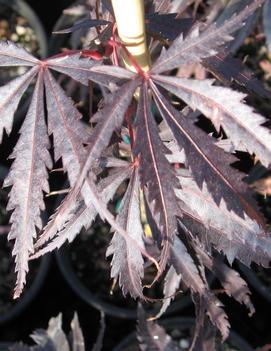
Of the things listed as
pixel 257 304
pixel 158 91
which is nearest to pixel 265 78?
pixel 257 304

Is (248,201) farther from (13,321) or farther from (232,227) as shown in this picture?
(13,321)

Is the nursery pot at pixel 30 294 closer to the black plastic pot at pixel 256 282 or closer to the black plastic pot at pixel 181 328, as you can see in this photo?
the black plastic pot at pixel 181 328

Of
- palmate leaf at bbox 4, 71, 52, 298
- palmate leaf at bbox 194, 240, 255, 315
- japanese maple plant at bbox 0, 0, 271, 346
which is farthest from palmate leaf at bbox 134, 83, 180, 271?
palmate leaf at bbox 194, 240, 255, 315

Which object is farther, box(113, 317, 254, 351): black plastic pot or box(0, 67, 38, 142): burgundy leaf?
box(113, 317, 254, 351): black plastic pot

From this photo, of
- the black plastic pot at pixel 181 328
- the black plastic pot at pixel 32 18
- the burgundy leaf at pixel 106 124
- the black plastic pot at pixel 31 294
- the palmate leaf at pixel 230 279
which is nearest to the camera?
the burgundy leaf at pixel 106 124

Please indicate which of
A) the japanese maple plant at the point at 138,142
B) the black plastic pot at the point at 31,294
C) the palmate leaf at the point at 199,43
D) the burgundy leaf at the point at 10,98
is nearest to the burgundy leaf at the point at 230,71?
the japanese maple plant at the point at 138,142

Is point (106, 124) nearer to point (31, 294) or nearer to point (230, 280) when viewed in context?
point (230, 280)

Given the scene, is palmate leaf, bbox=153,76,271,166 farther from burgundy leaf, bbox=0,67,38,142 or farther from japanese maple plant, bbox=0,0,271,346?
burgundy leaf, bbox=0,67,38,142
